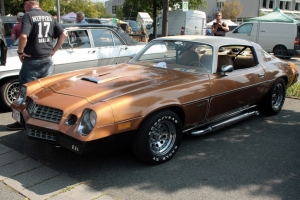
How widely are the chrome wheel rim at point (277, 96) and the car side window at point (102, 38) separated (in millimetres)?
3556

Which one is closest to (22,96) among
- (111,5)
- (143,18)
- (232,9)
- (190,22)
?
(190,22)

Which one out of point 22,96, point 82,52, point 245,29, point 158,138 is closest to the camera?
point 158,138

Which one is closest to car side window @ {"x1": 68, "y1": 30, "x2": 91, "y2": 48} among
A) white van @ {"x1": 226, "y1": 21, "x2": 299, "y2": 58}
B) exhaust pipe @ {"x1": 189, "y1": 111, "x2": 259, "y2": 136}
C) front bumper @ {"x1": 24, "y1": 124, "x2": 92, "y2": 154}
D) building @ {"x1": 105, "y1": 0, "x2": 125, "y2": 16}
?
front bumper @ {"x1": 24, "y1": 124, "x2": 92, "y2": 154}

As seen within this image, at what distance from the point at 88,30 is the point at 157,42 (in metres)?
2.17

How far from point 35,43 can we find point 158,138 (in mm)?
2325

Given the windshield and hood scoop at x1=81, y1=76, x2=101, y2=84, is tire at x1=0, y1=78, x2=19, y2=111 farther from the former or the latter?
the windshield

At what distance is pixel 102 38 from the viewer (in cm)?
705

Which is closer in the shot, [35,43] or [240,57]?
[35,43]

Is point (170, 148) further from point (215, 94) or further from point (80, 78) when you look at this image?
point (80, 78)

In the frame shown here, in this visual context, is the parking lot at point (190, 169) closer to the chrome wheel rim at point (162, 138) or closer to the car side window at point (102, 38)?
the chrome wheel rim at point (162, 138)

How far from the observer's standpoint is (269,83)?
5434 mm

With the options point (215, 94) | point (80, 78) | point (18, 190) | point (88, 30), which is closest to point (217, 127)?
point (215, 94)

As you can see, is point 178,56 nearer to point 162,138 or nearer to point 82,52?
point 162,138

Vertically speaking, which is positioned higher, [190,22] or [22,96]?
[190,22]
